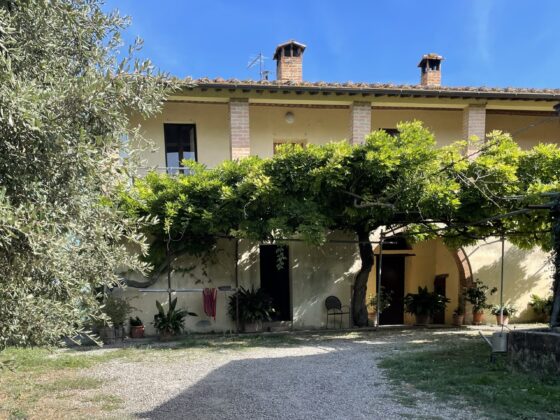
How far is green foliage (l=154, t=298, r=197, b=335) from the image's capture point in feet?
33.7

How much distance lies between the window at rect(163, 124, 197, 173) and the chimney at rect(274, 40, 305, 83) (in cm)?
342

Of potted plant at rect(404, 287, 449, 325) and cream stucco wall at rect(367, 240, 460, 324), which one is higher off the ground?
cream stucco wall at rect(367, 240, 460, 324)

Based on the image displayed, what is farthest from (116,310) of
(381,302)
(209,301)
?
(381,302)

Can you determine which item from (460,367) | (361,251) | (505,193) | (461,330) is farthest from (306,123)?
(460,367)

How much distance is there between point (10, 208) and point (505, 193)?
8448 mm

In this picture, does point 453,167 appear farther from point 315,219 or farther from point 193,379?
point 193,379

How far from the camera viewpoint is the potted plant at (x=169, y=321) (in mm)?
10258

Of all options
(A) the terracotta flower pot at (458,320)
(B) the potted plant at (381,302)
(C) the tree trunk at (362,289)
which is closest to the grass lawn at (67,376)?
(C) the tree trunk at (362,289)

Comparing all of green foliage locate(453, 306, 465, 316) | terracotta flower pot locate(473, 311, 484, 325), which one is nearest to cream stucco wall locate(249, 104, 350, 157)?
green foliage locate(453, 306, 465, 316)

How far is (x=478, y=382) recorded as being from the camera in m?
5.70

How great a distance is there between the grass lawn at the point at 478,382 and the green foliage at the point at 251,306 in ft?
13.5

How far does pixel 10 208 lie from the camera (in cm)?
223

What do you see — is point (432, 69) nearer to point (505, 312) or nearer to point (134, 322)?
point (505, 312)

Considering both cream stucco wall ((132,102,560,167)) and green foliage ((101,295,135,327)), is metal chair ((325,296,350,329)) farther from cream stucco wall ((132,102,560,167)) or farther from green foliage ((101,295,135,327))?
green foliage ((101,295,135,327))
